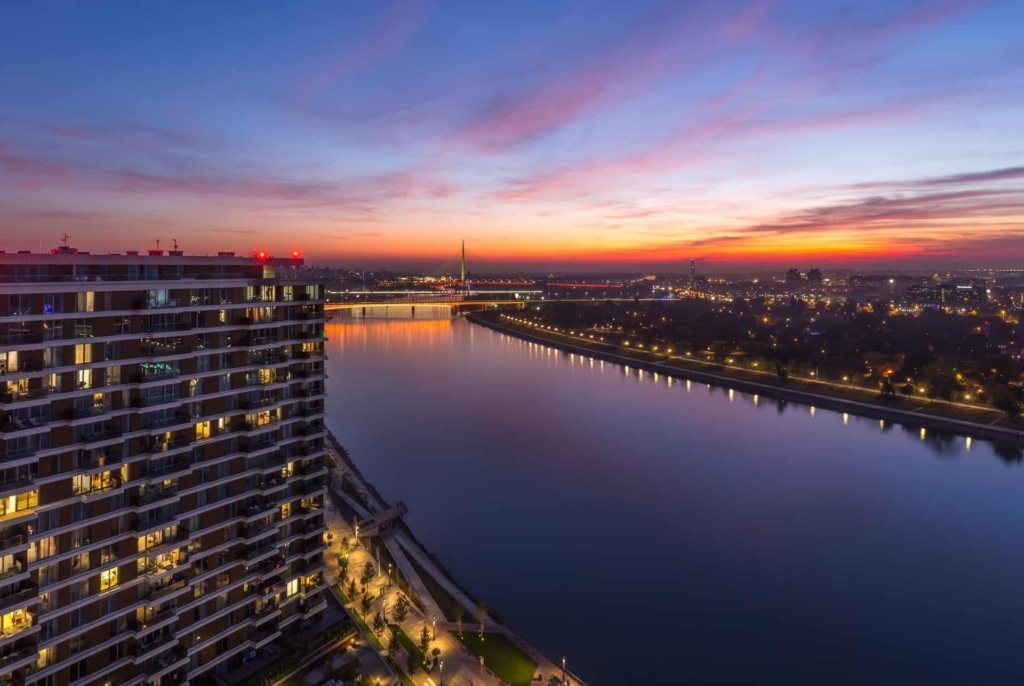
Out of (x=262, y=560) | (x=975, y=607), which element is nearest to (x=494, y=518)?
(x=262, y=560)

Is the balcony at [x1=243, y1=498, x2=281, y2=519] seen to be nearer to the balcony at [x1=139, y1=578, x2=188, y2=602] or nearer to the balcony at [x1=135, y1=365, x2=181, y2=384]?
the balcony at [x1=139, y1=578, x2=188, y2=602]

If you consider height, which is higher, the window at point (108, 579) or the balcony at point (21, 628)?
the window at point (108, 579)

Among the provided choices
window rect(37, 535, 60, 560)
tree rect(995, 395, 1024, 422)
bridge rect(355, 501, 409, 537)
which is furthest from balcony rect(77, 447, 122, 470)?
tree rect(995, 395, 1024, 422)

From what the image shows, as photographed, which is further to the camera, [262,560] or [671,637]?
[671,637]

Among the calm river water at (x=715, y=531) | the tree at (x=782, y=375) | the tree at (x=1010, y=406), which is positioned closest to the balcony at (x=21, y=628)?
the calm river water at (x=715, y=531)

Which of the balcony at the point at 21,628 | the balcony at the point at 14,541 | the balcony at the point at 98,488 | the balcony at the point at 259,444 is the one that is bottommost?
the balcony at the point at 21,628

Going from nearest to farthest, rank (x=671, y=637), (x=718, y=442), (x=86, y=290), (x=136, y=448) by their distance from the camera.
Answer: (x=86, y=290), (x=136, y=448), (x=671, y=637), (x=718, y=442)

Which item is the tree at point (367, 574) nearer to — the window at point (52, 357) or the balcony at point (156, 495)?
the balcony at point (156, 495)

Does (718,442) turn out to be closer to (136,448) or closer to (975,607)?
(975,607)
